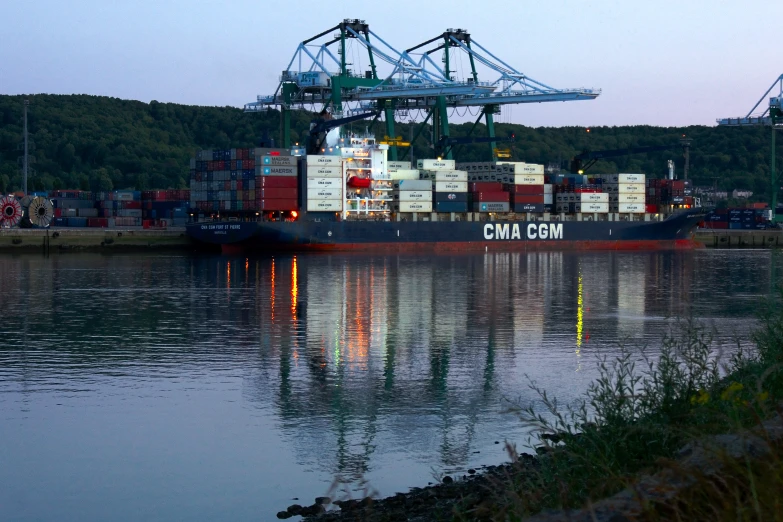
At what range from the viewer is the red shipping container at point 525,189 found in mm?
71188

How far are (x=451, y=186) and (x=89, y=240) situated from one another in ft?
82.7

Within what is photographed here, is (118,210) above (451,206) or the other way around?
the other way around

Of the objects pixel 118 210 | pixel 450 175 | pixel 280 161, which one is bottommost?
pixel 118 210

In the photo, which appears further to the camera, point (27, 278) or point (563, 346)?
point (27, 278)

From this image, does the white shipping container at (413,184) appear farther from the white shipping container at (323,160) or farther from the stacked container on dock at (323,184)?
the stacked container on dock at (323,184)

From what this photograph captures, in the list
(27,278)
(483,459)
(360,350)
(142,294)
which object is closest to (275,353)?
(360,350)

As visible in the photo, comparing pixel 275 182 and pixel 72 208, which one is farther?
pixel 72 208

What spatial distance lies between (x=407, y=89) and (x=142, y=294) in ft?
130

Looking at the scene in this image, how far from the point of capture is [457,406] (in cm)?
1362

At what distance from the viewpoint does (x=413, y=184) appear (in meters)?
68.2

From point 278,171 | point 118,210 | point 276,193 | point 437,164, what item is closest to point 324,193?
point 276,193

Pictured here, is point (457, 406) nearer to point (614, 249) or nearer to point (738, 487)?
point (738, 487)

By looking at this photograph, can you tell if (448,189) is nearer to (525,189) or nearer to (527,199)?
(525,189)

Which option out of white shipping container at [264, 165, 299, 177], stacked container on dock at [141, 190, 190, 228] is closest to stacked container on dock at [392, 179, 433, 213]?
white shipping container at [264, 165, 299, 177]
